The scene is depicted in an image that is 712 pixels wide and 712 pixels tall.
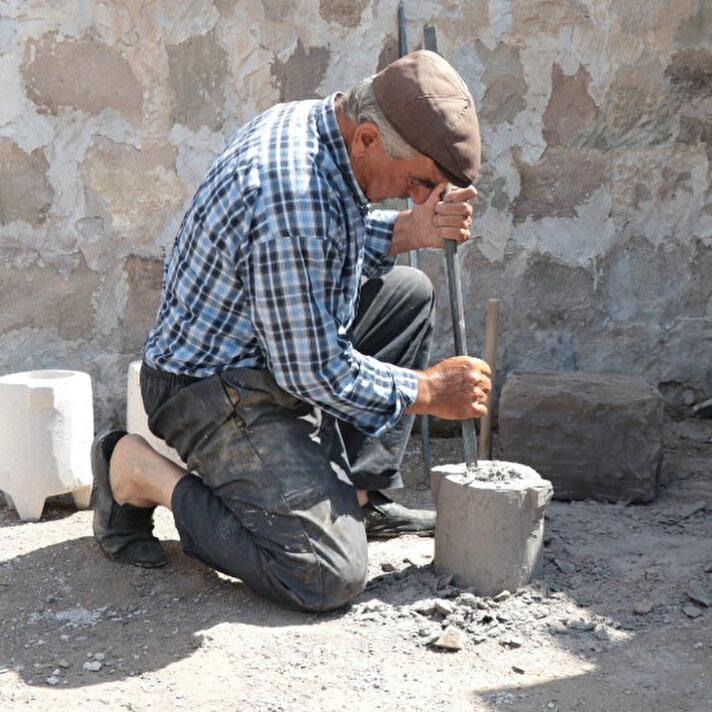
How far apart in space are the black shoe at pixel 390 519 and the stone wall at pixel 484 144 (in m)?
0.92

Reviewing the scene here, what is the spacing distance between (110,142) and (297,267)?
1589 millimetres

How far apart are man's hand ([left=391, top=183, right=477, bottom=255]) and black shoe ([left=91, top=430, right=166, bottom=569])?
3.30 ft

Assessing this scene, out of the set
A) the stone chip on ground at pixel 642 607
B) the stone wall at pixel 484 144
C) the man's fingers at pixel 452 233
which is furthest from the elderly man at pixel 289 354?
the stone wall at pixel 484 144

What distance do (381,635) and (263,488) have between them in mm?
478

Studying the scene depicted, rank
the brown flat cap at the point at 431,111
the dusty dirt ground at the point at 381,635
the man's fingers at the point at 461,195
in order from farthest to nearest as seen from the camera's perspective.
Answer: the man's fingers at the point at 461,195 < the brown flat cap at the point at 431,111 < the dusty dirt ground at the point at 381,635

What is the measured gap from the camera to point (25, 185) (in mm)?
4098

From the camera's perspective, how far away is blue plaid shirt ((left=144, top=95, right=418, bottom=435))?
2.81m

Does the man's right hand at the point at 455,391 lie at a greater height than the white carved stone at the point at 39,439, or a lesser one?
greater

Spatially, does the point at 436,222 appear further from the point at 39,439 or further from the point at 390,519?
the point at 39,439

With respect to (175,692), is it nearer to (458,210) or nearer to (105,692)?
(105,692)

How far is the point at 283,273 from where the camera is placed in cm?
279

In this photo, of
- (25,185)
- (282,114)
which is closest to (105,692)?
(282,114)

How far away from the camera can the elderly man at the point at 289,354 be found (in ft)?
9.30

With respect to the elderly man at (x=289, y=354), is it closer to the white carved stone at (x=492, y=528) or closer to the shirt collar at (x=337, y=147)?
the shirt collar at (x=337, y=147)
